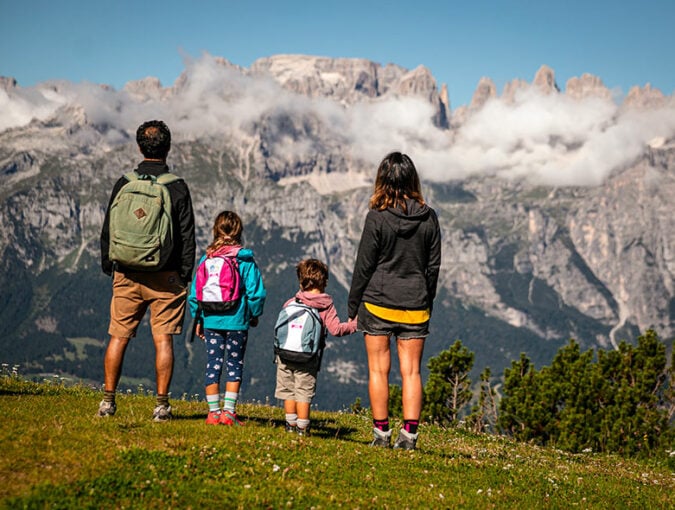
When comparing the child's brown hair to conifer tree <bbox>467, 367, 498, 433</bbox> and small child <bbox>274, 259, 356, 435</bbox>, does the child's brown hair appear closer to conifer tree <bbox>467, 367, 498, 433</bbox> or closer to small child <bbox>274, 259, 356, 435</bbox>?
small child <bbox>274, 259, 356, 435</bbox>

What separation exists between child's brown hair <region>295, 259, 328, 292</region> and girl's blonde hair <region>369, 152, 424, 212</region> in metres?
2.06

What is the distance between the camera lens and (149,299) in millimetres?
13414

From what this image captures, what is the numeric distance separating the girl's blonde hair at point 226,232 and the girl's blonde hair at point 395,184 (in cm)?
297

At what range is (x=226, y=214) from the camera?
1425 cm

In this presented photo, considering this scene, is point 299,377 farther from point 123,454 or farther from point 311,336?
point 123,454

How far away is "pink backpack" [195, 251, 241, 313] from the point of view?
13.5 metres

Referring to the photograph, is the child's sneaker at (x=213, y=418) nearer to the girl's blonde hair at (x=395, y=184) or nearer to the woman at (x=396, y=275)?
the woman at (x=396, y=275)

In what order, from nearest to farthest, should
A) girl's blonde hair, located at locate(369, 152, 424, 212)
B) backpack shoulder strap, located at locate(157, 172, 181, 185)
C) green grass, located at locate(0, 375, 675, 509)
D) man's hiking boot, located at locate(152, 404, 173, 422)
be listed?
green grass, located at locate(0, 375, 675, 509) < girl's blonde hair, located at locate(369, 152, 424, 212) < backpack shoulder strap, located at locate(157, 172, 181, 185) < man's hiking boot, located at locate(152, 404, 173, 422)

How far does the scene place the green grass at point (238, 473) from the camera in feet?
29.2

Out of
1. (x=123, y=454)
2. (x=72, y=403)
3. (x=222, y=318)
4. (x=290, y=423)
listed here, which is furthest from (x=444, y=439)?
(x=123, y=454)

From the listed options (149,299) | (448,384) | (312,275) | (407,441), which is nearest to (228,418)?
(149,299)

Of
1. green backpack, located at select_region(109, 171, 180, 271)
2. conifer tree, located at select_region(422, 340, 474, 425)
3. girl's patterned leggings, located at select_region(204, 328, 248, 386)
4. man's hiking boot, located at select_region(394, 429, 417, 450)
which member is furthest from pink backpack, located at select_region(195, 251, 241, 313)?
conifer tree, located at select_region(422, 340, 474, 425)

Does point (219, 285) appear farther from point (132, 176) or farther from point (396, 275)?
point (396, 275)

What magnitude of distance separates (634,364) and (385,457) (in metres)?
23.7
